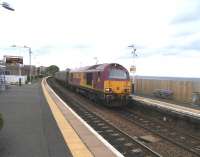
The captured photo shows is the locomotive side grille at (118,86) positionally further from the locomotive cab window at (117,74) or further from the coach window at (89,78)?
the coach window at (89,78)

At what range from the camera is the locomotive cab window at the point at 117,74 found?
23.4 metres

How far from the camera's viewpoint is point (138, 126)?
16234 millimetres

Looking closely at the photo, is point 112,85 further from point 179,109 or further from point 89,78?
point 179,109

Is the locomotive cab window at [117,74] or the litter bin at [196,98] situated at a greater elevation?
the locomotive cab window at [117,74]

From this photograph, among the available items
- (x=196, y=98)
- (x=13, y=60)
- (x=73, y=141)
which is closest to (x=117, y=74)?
(x=196, y=98)

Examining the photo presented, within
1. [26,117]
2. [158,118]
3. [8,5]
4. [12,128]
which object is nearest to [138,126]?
[158,118]

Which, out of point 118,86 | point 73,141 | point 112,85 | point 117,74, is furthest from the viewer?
point 117,74

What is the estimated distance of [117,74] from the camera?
→ 23.8 meters

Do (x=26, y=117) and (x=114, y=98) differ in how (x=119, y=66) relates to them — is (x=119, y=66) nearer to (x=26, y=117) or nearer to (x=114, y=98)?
(x=114, y=98)

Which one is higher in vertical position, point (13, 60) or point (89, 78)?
point (13, 60)

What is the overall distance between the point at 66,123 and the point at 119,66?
1162 cm

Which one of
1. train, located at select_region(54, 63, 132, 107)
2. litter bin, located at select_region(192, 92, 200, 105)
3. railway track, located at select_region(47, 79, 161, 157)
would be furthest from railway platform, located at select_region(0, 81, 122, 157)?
litter bin, located at select_region(192, 92, 200, 105)

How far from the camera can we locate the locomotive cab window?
23.4m

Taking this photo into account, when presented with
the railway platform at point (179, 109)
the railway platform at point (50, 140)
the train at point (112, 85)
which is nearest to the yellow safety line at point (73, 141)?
the railway platform at point (50, 140)
